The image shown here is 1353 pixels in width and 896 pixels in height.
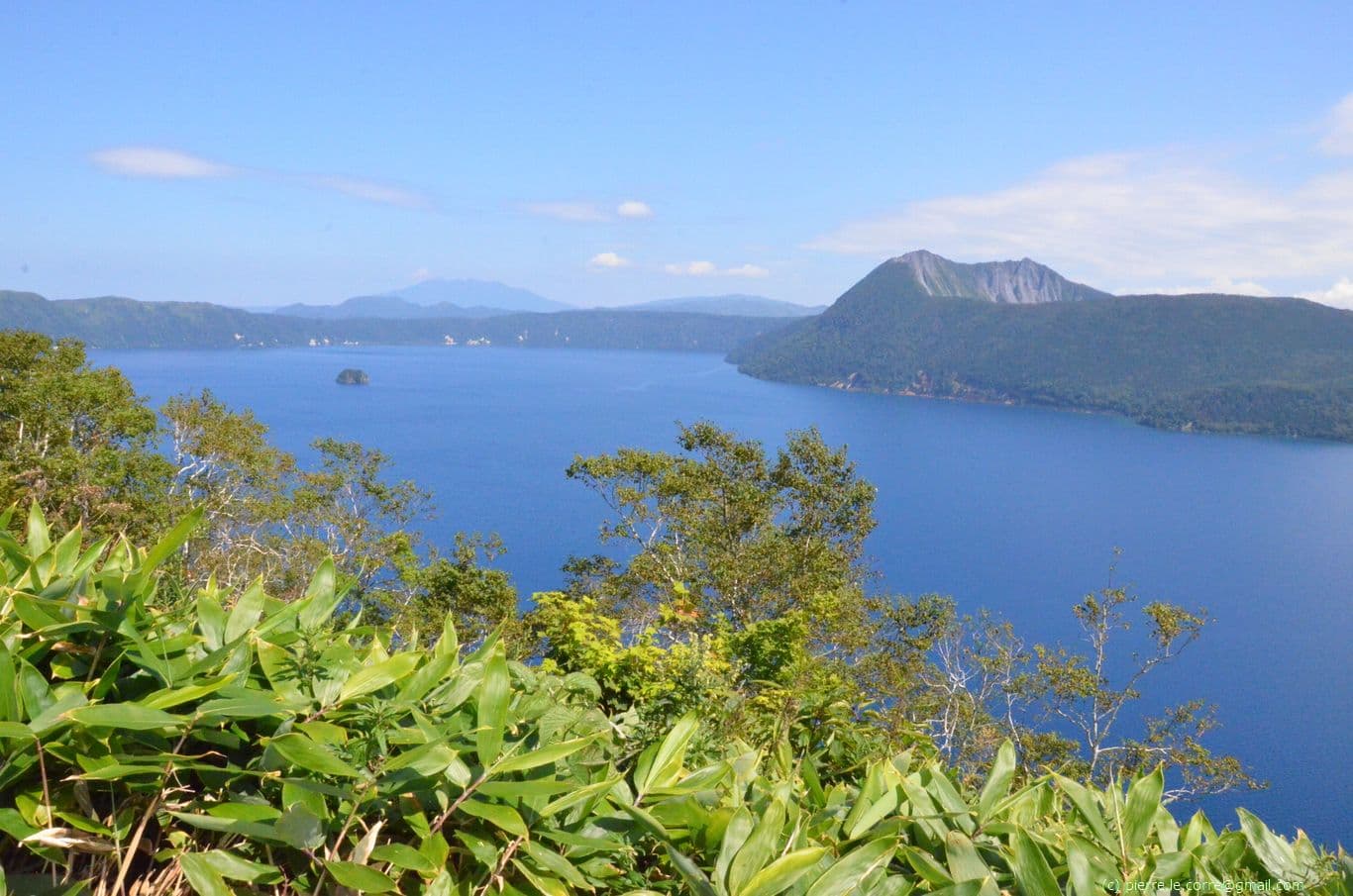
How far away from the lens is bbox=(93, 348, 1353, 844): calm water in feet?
111

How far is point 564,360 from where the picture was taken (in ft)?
594

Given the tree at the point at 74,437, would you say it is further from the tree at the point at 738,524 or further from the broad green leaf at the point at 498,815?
the broad green leaf at the point at 498,815

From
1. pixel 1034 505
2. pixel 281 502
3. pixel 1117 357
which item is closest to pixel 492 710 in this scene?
pixel 281 502

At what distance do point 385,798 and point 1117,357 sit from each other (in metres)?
140

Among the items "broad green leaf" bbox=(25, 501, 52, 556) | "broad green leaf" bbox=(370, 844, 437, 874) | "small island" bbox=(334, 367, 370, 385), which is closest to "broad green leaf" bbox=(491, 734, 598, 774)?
"broad green leaf" bbox=(370, 844, 437, 874)

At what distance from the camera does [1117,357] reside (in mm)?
127438

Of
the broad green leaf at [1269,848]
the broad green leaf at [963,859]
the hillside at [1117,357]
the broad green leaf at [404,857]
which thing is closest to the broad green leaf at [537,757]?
the broad green leaf at [404,857]

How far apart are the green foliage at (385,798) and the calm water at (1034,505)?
88.7 feet

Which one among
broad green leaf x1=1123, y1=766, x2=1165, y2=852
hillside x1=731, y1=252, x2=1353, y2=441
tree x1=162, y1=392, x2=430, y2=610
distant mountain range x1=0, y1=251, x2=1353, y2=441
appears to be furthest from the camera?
distant mountain range x1=0, y1=251, x2=1353, y2=441

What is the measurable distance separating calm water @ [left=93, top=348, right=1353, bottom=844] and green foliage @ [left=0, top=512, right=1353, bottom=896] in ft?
88.7

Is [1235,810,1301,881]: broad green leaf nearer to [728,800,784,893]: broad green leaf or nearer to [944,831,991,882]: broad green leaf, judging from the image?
[944,831,991,882]: broad green leaf

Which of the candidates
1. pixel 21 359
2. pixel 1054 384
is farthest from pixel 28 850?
pixel 1054 384

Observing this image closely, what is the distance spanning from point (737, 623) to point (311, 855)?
45.1ft

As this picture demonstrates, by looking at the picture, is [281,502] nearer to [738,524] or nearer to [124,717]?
[738,524]
